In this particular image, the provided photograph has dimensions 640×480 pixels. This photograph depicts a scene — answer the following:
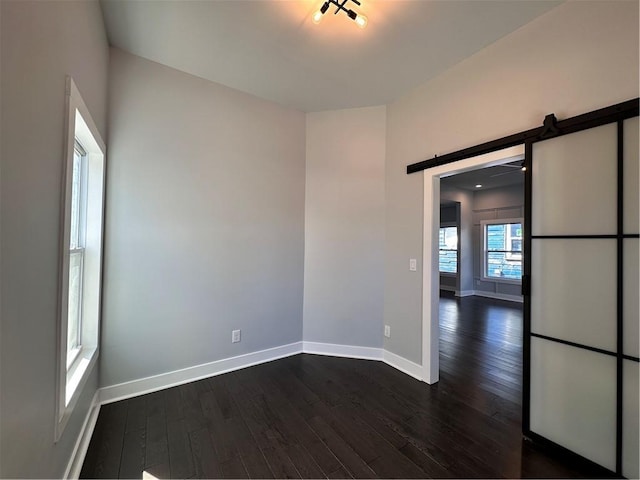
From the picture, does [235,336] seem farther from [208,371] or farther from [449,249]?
[449,249]

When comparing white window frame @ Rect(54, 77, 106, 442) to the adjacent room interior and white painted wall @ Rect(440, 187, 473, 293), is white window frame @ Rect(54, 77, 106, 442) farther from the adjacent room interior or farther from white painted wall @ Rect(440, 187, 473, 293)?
white painted wall @ Rect(440, 187, 473, 293)

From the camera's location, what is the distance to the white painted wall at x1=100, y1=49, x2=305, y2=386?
7.80 feet

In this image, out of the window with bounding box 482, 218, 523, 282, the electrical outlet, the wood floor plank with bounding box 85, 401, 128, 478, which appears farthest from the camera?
the window with bounding box 482, 218, 523, 282

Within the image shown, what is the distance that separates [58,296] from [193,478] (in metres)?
1.25

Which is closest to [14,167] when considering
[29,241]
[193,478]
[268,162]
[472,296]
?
[29,241]

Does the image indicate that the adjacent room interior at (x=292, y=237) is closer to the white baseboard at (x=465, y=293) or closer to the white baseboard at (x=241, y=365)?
the white baseboard at (x=241, y=365)

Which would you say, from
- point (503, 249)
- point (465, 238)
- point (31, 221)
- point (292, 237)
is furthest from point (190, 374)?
point (503, 249)

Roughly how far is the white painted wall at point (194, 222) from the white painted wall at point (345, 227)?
170mm

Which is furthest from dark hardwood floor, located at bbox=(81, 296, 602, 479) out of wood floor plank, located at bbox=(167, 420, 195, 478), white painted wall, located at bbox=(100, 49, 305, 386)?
white painted wall, located at bbox=(100, 49, 305, 386)

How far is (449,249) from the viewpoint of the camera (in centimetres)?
819

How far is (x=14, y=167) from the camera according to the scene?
2.97 ft

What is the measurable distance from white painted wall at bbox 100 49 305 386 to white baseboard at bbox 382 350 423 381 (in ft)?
3.50

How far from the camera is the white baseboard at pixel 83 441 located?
1530 mm

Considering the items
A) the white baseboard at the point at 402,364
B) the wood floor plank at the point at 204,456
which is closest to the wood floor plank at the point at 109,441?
the wood floor plank at the point at 204,456
